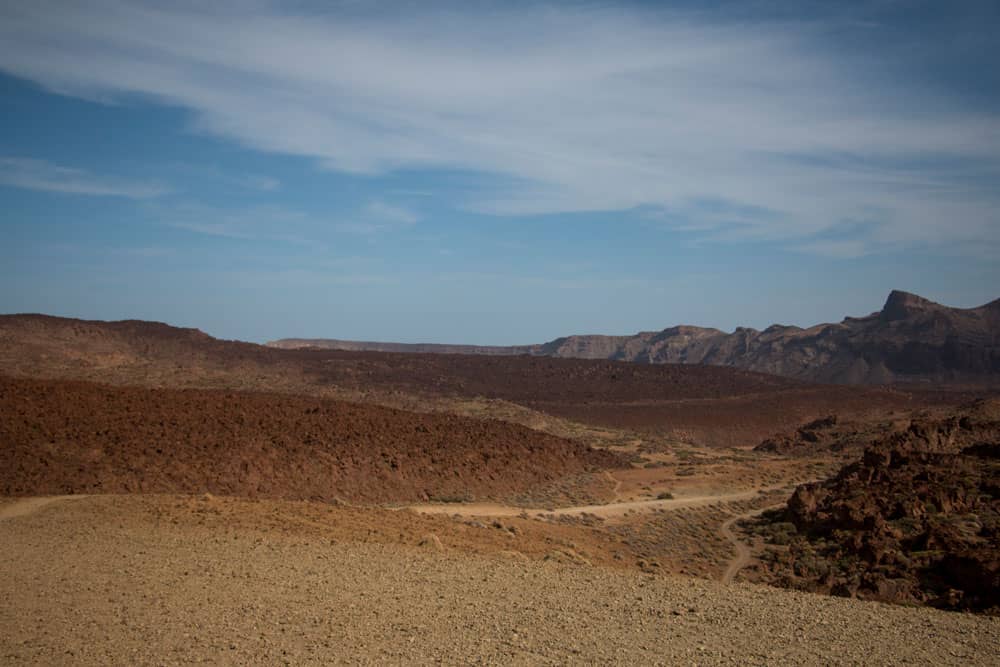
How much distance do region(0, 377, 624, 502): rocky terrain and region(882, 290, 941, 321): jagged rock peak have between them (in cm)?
12562

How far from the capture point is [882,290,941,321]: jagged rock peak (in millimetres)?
136750

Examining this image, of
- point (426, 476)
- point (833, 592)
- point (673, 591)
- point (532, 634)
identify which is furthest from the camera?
point (426, 476)

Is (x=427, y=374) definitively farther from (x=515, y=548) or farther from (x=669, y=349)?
(x=669, y=349)

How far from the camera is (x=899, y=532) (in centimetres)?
1655

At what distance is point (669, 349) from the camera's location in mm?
161125

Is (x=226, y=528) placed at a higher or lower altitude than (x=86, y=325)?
lower

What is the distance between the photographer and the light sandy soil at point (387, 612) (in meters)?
8.36

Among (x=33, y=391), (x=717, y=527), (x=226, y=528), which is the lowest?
(x=717, y=527)

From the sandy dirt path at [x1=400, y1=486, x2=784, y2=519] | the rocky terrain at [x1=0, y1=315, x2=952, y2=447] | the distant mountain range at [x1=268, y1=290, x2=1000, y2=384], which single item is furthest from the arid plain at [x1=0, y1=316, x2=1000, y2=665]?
the distant mountain range at [x1=268, y1=290, x2=1000, y2=384]

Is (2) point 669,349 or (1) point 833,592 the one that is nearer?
(1) point 833,592

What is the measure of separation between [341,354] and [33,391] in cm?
A: 6052

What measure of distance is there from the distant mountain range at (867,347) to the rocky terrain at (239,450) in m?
106

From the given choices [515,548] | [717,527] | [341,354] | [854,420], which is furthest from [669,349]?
[515,548]

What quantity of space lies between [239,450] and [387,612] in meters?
15.3
